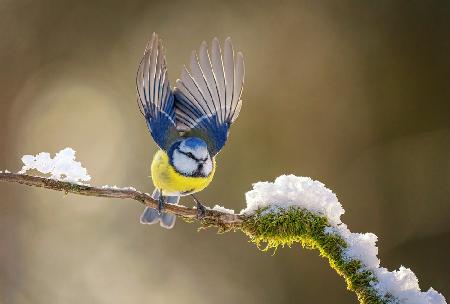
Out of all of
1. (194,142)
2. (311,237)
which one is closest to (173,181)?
(194,142)

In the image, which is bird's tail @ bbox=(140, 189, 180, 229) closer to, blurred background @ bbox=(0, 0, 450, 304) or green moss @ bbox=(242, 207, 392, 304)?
green moss @ bbox=(242, 207, 392, 304)

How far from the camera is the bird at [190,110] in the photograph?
307 centimetres

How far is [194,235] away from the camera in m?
6.60

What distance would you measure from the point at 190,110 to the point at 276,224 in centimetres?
111

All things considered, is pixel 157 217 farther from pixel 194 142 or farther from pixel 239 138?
pixel 239 138

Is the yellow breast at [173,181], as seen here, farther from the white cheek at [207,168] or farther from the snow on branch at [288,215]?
the snow on branch at [288,215]

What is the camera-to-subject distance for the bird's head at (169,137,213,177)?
10.2 feet

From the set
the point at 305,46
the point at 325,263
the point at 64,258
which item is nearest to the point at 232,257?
the point at 325,263

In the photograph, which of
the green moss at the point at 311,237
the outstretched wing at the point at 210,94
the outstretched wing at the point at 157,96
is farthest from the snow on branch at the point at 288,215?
the outstretched wing at the point at 210,94

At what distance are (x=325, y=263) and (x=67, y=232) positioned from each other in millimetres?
2689

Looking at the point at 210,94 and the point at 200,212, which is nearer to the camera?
the point at 200,212

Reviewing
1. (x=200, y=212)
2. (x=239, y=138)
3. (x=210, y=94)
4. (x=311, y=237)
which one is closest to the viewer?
(x=311, y=237)

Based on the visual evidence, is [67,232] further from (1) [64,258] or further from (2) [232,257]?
(2) [232,257]

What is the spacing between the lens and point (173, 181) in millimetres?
3154
